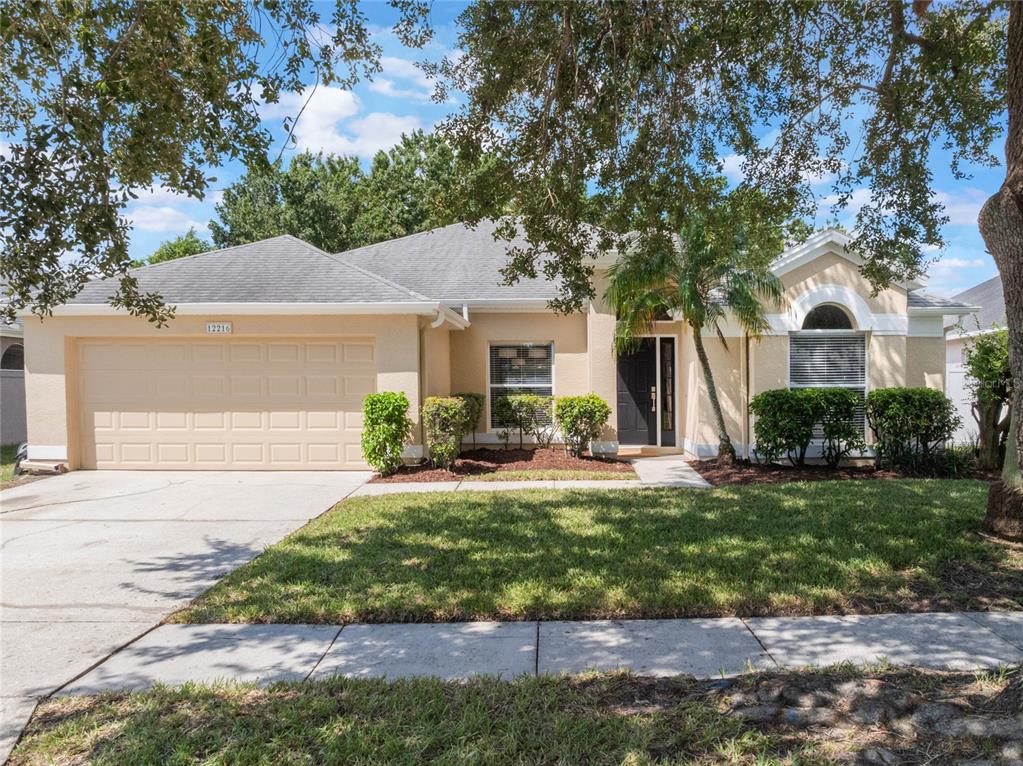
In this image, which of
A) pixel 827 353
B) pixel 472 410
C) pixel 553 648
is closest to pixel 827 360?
pixel 827 353

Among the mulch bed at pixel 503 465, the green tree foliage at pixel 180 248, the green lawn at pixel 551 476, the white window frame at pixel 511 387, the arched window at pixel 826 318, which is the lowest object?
the green lawn at pixel 551 476

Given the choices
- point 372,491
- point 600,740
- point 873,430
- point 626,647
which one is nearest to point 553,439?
point 372,491

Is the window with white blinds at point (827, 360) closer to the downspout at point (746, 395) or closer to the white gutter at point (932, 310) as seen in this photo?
the downspout at point (746, 395)

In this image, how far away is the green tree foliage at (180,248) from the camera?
35.3m

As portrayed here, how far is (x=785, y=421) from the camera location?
10.9m

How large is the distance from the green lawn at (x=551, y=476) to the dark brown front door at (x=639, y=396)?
3.00 metres

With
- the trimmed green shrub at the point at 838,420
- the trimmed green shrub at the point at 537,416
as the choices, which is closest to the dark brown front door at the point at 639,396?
the trimmed green shrub at the point at 537,416

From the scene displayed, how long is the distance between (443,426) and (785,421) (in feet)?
19.4

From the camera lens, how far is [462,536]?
6906 mm

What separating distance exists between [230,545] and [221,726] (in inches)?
154

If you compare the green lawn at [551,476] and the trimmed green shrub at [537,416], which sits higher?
the trimmed green shrub at [537,416]

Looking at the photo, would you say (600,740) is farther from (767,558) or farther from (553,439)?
(553,439)

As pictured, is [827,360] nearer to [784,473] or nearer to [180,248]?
[784,473]

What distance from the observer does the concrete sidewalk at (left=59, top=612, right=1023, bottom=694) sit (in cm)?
396
